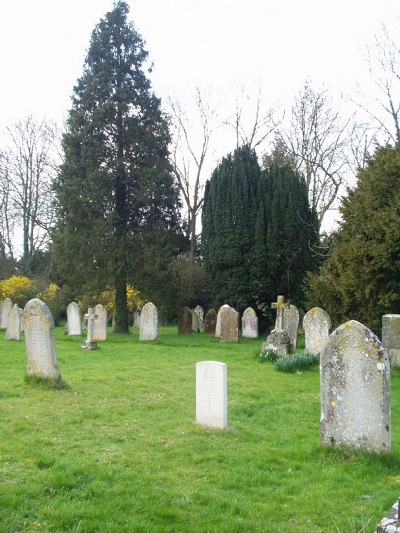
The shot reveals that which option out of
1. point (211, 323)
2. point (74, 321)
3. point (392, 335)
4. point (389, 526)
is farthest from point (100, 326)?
point (389, 526)

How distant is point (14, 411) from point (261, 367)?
6.45 m

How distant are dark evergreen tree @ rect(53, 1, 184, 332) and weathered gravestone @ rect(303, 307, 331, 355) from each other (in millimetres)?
10149

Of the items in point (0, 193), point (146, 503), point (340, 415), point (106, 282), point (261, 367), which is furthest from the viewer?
point (0, 193)

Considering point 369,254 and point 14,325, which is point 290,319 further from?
point 14,325

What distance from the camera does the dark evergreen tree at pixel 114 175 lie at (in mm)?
22656

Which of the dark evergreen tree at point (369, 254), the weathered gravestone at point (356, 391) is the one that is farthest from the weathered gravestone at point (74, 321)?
the weathered gravestone at point (356, 391)

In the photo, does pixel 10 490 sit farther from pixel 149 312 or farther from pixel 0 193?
pixel 0 193

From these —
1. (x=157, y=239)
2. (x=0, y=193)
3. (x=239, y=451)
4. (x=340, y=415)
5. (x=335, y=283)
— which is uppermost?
(x=0, y=193)

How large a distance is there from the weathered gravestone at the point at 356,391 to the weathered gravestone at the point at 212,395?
4.74 ft

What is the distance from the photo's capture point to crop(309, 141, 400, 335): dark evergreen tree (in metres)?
13.5

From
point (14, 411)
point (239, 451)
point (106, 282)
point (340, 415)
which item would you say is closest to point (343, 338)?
point (340, 415)

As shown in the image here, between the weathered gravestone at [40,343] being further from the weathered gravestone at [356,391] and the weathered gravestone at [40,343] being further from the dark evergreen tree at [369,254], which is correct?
the dark evergreen tree at [369,254]

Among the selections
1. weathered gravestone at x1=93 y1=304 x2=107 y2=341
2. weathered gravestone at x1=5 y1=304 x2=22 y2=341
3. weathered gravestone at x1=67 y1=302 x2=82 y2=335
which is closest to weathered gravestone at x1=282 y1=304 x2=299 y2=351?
weathered gravestone at x1=93 y1=304 x2=107 y2=341

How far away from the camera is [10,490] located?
418cm
